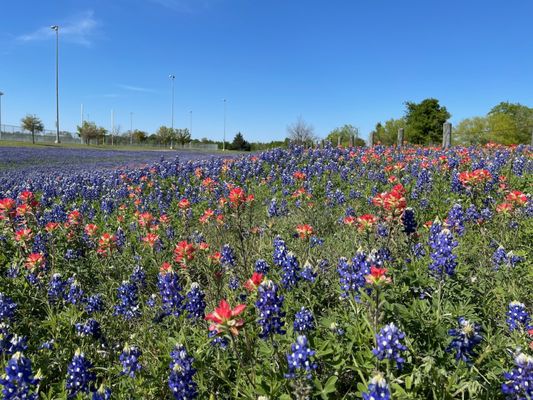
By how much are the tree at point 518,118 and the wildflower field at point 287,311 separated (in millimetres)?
42798

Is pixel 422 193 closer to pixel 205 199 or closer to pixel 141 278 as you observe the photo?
pixel 205 199

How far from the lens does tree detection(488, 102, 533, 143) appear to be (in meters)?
43.0

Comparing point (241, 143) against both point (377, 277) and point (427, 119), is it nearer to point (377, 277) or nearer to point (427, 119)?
point (427, 119)

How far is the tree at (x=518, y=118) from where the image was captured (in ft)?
141

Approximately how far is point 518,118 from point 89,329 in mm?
63345

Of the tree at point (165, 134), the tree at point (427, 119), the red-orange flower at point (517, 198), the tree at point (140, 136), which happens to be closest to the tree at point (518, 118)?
the tree at point (427, 119)

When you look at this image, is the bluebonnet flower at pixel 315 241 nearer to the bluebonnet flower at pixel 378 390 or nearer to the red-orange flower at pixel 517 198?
the red-orange flower at pixel 517 198

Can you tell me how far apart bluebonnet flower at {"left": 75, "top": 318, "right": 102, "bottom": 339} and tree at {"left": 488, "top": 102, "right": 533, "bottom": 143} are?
4530cm

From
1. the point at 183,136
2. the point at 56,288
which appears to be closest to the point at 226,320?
the point at 56,288

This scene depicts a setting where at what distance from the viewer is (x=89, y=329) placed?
116 inches

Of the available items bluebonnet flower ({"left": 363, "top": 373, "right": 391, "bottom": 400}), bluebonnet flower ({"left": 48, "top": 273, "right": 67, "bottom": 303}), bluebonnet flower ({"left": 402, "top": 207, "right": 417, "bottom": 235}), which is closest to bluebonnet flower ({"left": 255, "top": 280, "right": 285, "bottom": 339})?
bluebonnet flower ({"left": 363, "top": 373, "right": 391, "bottom": 400})

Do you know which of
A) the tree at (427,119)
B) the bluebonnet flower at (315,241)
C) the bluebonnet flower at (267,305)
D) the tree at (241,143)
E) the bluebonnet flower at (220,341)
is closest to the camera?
the bluebonnet flower at (267,305)

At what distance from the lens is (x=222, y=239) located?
562 centimetres

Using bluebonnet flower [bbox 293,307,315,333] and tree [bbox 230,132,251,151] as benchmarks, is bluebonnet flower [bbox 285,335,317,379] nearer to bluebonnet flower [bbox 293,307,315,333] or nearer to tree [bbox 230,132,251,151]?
bluebonnet flower [bbox 293,307,315,333]
